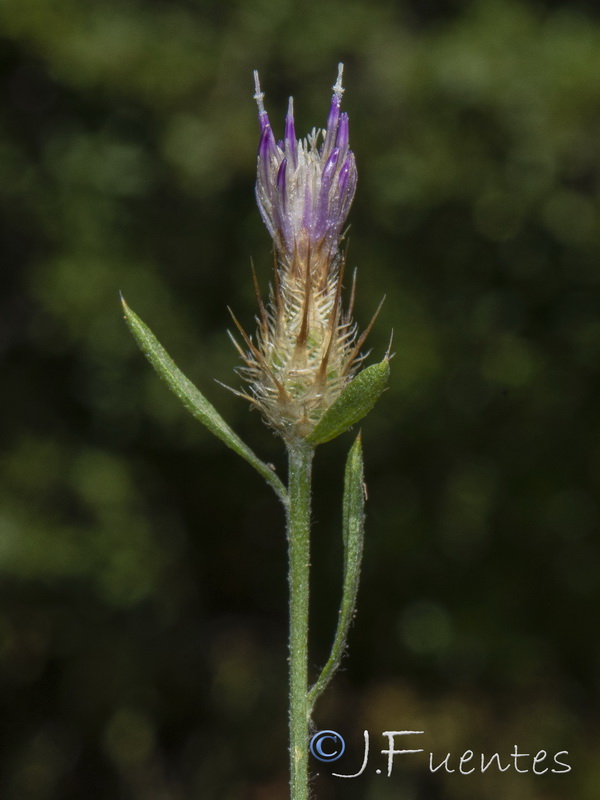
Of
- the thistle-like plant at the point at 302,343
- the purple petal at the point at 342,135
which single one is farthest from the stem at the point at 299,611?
the purple petal at the point at 342,135

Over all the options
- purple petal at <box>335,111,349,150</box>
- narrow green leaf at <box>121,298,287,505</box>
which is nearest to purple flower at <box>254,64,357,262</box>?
purple petal at <box>335,111,349,150</box>

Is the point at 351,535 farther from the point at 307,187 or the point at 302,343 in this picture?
the point at 307,187

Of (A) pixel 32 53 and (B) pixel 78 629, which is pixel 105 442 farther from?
(A) pixel 32 53

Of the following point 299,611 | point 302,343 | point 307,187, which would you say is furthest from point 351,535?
point 307,187

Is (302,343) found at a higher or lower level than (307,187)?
lower

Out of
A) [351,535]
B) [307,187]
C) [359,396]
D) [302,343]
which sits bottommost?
[351,535]

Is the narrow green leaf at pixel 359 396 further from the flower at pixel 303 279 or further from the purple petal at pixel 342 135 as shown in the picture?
the purple petal at pixel 342 135
